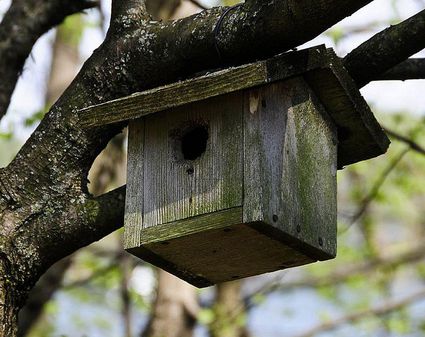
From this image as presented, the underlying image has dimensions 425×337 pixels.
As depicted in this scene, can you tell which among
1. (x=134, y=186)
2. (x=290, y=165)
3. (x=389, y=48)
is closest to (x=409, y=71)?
(x=389, y=48)

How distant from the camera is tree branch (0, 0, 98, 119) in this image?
436 centimetres

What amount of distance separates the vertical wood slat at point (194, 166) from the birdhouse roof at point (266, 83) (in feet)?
0.43

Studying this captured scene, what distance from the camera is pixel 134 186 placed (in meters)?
3.44

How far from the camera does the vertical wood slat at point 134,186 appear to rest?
10.9ft

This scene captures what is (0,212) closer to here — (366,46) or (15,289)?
(15,289)

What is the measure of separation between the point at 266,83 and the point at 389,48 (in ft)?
1.62

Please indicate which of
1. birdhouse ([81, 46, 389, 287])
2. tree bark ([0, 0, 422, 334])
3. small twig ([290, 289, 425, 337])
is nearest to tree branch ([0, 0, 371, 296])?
tree bark ([0, 0, 422, 334])

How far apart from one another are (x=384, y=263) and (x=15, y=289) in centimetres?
811

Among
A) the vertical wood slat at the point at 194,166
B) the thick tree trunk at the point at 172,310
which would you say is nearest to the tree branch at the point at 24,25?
the vertical wood slat at the point at 194,166

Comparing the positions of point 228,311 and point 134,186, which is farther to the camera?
point 228,311

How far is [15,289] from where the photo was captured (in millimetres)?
3320

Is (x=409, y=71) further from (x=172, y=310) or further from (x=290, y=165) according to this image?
(x=172, y=310)

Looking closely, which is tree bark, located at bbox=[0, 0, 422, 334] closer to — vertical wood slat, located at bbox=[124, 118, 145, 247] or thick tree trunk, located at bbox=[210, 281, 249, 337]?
vertical wood slat, located at bbox=[124, 118, 145, 247]

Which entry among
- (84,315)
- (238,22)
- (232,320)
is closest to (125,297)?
(232,320)
